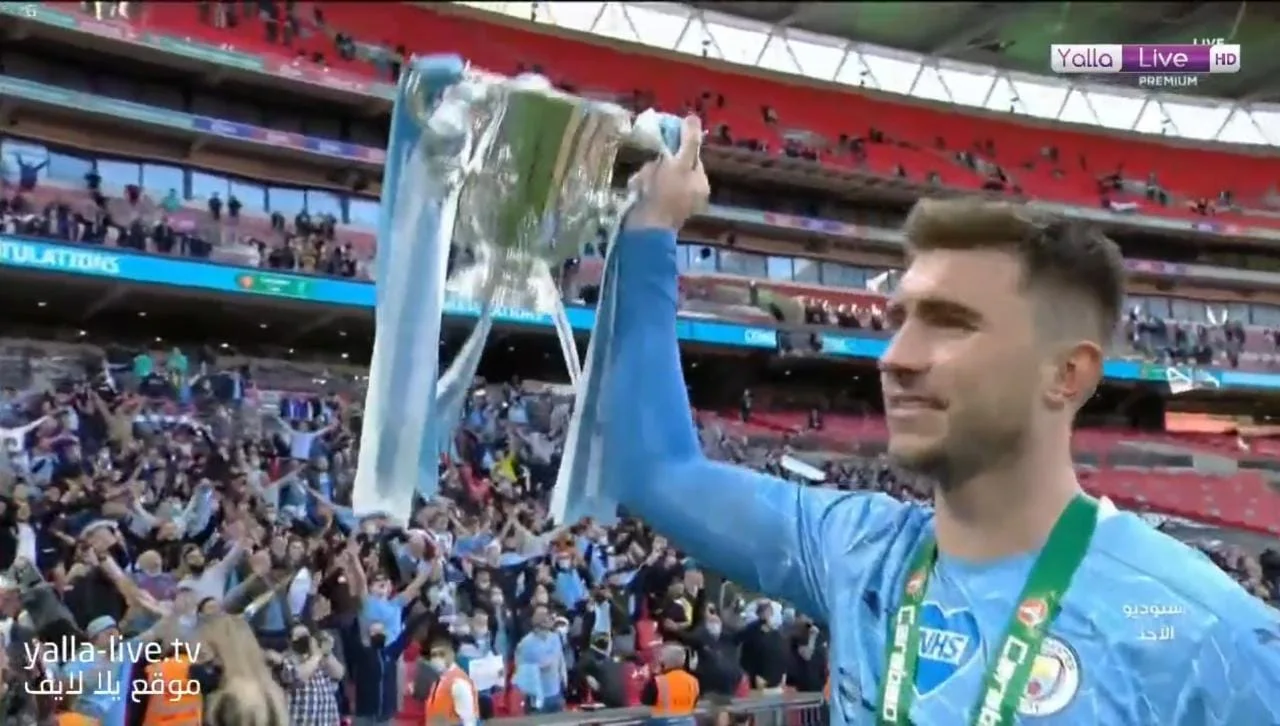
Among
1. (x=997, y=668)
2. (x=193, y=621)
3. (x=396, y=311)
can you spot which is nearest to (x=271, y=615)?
(x=193, y=621)

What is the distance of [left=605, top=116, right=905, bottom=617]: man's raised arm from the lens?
1045 mm

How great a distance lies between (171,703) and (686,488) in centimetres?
220

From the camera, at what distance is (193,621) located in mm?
3100

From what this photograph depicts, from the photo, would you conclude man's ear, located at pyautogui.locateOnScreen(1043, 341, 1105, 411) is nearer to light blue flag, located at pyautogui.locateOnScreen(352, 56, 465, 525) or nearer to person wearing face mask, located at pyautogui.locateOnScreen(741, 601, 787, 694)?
light blue flag, located at pyautogui.locateOnScreen(352, 56, 465, 525)

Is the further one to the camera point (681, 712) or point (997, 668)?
point (681, 712)

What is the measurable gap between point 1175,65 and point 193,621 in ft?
8.43

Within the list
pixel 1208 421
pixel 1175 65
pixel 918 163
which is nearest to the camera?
pixel 1175 65

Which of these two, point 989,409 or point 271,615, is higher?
point 989,409

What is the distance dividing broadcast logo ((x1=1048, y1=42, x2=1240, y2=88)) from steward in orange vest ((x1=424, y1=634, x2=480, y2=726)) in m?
2.59

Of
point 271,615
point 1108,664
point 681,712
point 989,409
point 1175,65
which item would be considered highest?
point 1175,65

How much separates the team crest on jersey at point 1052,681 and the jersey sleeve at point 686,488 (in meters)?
0.20

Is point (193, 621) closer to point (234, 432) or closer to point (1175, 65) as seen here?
point (1175, 65)

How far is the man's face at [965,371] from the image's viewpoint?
89 centimetres

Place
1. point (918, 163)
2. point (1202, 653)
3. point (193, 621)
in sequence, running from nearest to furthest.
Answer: point (1202, 653) < point (193, 621) < point (918, 163)
